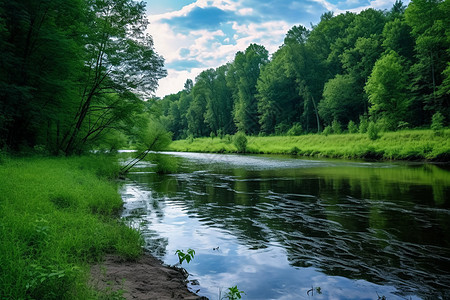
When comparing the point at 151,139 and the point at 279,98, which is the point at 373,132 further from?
the point at 279,98

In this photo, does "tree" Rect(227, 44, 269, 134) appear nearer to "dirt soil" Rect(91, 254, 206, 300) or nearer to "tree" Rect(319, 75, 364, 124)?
"tree" Rect(319, 75, 364, 124)

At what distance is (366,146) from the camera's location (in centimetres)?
3775

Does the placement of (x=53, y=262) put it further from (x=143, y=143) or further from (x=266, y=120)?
(x=266, y=120)

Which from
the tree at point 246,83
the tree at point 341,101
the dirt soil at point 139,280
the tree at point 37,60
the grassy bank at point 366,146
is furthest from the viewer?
the tree at point 246,83

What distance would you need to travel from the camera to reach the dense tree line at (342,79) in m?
→ 44.9

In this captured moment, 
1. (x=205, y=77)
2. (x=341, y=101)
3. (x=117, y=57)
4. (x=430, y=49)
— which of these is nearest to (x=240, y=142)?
(x=341, y=101)

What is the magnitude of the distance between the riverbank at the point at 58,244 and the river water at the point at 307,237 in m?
1.15

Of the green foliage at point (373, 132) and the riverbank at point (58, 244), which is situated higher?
the green foliage at point (373, 132)

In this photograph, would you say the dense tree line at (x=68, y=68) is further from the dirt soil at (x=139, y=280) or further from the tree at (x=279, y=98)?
the tree at (x=279, y=98)

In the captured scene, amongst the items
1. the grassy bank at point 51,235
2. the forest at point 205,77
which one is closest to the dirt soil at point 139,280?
the grassy bank at point 51,235

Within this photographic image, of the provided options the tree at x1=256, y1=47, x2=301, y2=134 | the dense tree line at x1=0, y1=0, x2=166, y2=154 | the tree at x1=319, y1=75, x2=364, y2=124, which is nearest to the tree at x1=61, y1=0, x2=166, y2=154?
the dense tree line at x1=0, y1=0, x2=166, y2=154

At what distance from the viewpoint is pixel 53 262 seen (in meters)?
5.15

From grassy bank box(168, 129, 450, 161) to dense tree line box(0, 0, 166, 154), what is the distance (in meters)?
27.6

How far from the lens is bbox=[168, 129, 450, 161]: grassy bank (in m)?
31.5
